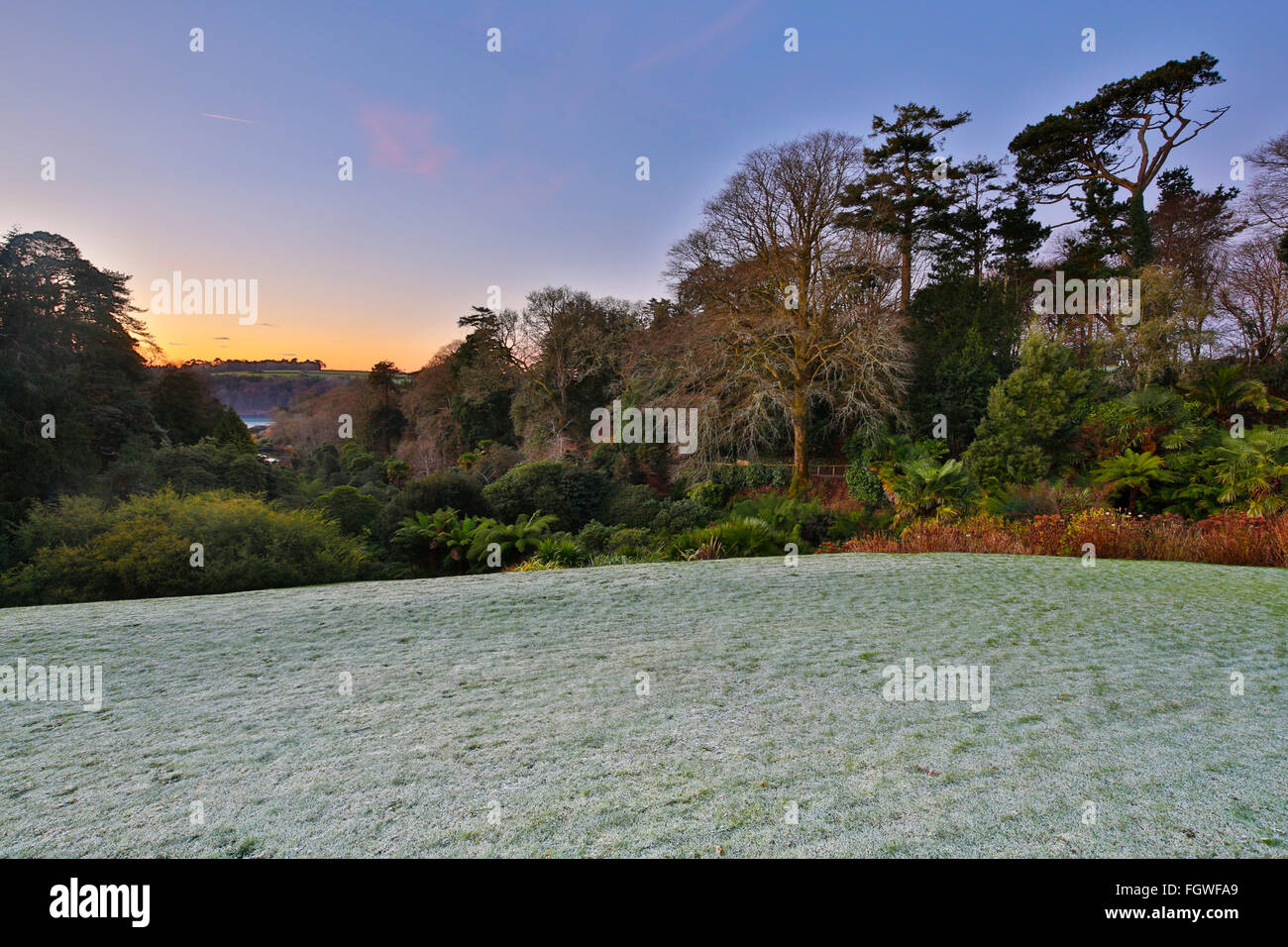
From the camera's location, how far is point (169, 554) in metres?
8.16

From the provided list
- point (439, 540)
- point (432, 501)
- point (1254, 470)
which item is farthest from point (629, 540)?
point (1254, 470)

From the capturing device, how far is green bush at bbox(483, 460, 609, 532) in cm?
1550

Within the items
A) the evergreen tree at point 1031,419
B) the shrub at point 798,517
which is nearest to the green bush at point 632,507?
the shrub at point 798,517

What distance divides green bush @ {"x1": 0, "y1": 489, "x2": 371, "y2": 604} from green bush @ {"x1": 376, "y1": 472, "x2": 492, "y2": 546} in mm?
4464

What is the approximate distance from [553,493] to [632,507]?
2087 millimetres

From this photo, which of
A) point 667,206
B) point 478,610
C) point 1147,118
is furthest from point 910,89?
point 478,610

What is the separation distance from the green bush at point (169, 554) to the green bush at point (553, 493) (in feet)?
18.5

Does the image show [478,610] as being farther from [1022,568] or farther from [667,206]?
[667,206]

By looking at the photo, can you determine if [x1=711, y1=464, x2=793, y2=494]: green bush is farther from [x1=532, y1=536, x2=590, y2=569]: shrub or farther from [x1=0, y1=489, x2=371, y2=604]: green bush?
[x1=0, y1=489, x2=371, y2=604]: green bush

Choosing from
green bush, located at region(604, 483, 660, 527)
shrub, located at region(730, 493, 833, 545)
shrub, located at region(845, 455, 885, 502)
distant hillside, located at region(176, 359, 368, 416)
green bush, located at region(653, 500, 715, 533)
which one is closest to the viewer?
shrub, located at region(730, 493, 833, 545)

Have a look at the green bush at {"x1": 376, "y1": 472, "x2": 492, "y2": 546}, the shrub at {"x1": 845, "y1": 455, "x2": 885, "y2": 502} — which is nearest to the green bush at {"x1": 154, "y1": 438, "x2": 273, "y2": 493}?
the green bush at {"x1": 376, "y1": 472, "x2": 492, "y2": 546}

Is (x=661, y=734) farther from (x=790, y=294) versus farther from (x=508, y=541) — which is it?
(x=790, y=294)
